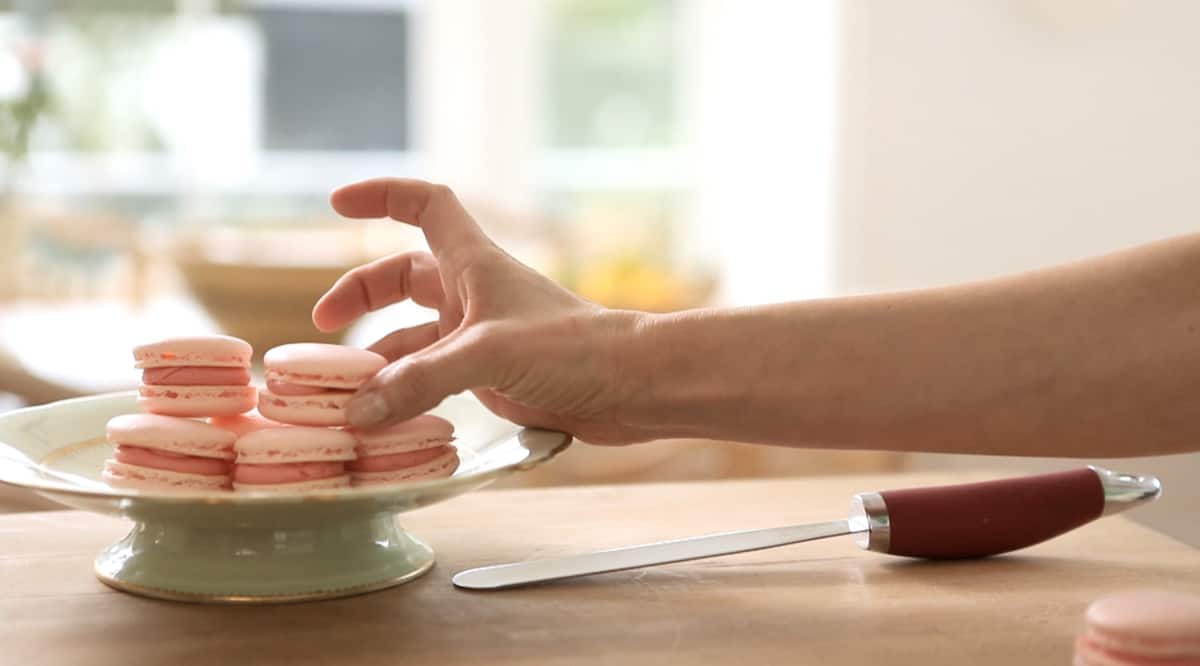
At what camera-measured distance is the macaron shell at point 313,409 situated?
34.5 inches

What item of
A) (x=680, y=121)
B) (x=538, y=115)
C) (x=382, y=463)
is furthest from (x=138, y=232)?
(x=382, y=463)

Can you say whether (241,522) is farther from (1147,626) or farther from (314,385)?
(1147,626)

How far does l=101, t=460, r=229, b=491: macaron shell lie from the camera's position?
841 mm

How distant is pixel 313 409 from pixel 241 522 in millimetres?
93

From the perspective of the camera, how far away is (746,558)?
97 centimetres

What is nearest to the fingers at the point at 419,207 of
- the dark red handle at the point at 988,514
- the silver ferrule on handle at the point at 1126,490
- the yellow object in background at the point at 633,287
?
the dark red handle at the point at 988,514

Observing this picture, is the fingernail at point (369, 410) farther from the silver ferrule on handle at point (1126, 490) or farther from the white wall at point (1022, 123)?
the white wall at point (1022, 123)

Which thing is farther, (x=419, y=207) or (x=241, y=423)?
(x=419, y=207)

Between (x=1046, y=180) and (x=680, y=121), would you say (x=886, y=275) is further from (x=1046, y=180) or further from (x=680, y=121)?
(x=680, y=121)

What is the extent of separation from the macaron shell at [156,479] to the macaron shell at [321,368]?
7cm

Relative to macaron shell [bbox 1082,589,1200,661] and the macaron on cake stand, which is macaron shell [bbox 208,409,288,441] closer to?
the macaron on cake stand

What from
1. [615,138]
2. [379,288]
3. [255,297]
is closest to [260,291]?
[255,297]

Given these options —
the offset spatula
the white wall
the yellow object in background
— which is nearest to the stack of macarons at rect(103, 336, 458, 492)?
the offset spatula

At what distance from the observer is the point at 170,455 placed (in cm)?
85
